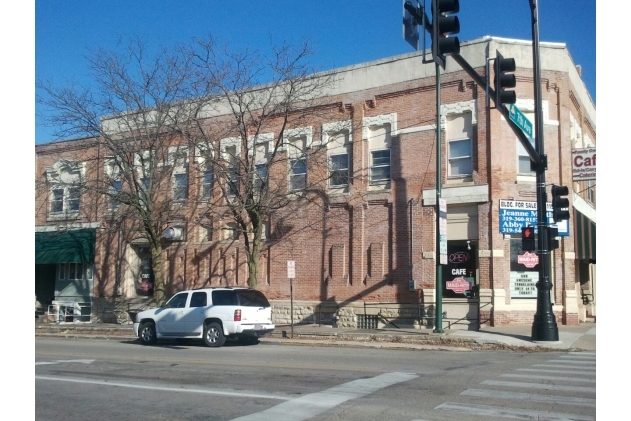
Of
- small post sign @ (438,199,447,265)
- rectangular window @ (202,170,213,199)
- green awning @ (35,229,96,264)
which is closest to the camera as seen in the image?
small post sign @ (438,199,447,265)

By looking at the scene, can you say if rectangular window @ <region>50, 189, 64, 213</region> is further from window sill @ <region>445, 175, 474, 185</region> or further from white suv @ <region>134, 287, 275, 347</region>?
window sill @ <region>445, 175, 474, 185</region>

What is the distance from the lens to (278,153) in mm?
26422

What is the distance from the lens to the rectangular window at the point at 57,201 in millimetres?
28945

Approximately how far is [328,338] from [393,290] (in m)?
4.24

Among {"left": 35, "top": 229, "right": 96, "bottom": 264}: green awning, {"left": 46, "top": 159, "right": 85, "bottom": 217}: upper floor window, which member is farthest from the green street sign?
{"left": 35, "top": 229, "right": 96, "bottom": 264}: green awning

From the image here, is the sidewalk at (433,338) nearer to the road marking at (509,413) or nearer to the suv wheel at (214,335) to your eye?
the suv wheel at (214,335)

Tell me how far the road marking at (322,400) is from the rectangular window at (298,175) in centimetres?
1490

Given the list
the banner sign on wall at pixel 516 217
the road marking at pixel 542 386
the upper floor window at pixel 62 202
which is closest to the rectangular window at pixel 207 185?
the upper floor window at pixel 62 202

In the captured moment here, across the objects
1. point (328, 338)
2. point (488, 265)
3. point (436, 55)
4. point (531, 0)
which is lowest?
point (328, 338)

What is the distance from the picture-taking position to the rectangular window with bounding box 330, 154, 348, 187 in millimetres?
25531

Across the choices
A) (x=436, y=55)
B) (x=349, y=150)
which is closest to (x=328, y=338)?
(x=349, y=150)

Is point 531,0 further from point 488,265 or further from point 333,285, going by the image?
point 333,285

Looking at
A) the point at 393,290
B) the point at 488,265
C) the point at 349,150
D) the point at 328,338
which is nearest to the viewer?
the point at 328,338

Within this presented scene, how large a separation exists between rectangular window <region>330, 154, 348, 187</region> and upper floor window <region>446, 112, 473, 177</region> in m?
4.15
